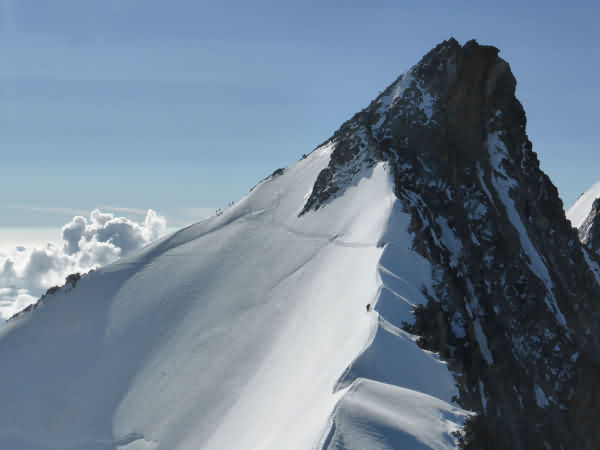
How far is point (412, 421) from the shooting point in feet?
34.3

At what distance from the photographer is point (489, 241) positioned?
31.1 metres

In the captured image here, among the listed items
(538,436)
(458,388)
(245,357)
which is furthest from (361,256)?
(538,436)

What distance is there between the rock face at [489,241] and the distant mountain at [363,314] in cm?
14

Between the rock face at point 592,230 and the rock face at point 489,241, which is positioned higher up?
the rock face at point 592,230

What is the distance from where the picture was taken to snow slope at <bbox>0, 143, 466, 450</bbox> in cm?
1236

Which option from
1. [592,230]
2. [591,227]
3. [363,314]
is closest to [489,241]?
[363,314]

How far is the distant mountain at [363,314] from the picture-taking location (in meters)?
14.1

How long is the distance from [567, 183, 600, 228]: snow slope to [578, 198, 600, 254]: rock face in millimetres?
16113

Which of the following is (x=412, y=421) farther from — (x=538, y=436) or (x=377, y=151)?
(x=377, y=151)

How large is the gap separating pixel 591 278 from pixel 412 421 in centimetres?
3423

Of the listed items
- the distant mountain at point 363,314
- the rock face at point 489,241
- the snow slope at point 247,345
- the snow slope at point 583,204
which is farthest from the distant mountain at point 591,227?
the snow slope at point 247,345

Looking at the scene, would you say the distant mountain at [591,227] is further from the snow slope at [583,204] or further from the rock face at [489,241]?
the rock face at [489,241]

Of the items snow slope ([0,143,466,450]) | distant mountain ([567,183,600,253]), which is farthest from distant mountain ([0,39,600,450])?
distant mountain ([567,183,600,253])

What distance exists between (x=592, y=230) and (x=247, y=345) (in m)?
76.3
